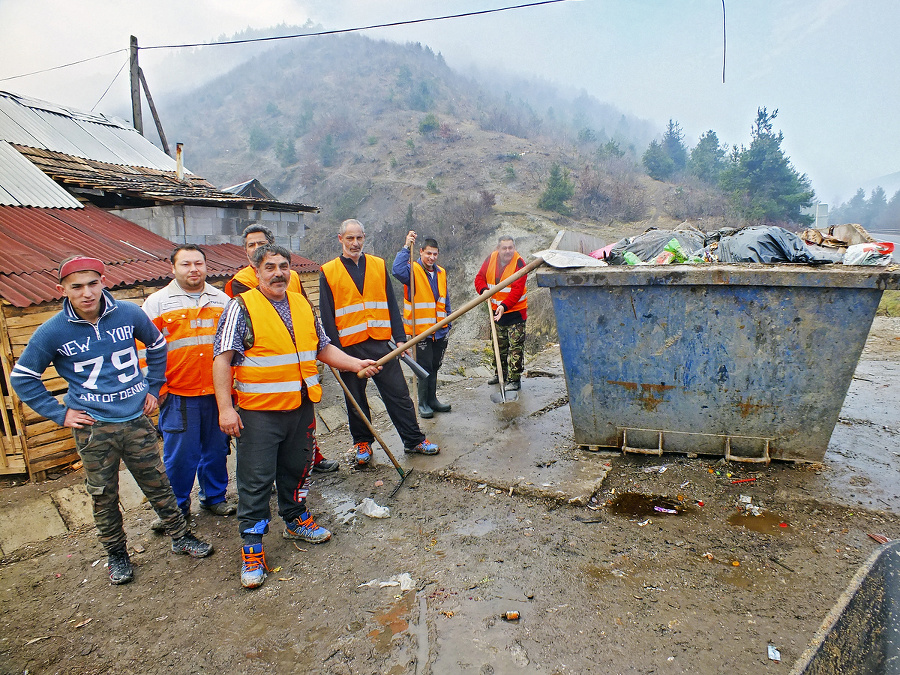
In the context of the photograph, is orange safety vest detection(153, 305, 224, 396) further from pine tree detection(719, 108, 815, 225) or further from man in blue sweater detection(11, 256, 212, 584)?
pine tree detection(719, 108, 815, 225)

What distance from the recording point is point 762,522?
8.80 feet

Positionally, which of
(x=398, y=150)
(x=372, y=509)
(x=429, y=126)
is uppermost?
(x=429, y=126)

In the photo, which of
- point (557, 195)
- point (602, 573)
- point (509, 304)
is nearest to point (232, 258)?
point (509, 304)

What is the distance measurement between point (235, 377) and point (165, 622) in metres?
1.24

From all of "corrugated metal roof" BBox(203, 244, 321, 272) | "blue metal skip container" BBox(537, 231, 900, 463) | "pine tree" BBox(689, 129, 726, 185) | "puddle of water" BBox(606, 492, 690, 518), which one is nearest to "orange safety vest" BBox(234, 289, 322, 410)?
"blue metal skip container" BBox(537, 231, 900, 463)

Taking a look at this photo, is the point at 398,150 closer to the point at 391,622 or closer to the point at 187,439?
the point at 187,439

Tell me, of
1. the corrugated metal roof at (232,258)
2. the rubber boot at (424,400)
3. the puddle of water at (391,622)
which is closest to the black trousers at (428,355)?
the rubber boot at (424,400)

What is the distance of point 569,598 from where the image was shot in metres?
2.23

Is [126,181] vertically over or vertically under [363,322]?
over

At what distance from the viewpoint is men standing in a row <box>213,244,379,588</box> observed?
2500 millimetres

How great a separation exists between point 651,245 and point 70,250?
21.1 ft

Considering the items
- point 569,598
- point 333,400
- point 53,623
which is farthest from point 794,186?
point 53,623

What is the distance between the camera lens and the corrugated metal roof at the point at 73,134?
866cm

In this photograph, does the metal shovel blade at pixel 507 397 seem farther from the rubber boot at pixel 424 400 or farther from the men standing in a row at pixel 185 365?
the men standing in a row at pixel 185 365
